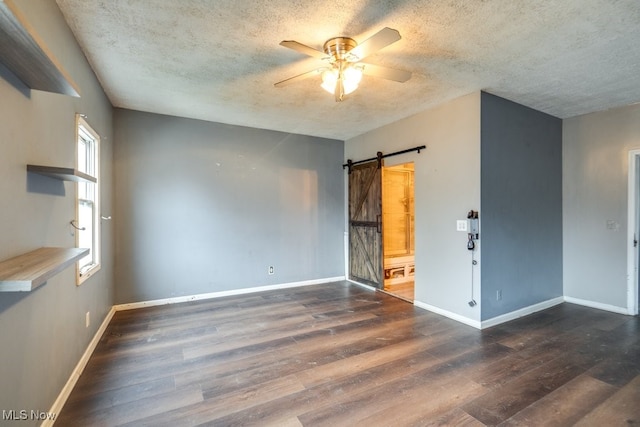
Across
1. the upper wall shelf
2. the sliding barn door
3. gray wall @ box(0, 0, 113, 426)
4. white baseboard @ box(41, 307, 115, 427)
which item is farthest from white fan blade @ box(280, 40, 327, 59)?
the sliding barn door

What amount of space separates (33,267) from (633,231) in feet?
19.3

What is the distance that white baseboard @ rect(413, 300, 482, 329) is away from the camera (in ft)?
11.3

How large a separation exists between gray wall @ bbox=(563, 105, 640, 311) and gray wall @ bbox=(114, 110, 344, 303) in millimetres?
3594

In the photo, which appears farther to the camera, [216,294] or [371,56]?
[216,294]

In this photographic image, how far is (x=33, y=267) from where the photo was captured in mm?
1284

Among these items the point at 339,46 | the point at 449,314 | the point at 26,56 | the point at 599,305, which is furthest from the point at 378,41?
the point at 599,305

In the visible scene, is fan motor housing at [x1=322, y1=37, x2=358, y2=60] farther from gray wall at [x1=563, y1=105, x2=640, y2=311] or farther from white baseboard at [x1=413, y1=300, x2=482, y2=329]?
gray wall at [x1=563, y1=105, x2=640, y2=311]

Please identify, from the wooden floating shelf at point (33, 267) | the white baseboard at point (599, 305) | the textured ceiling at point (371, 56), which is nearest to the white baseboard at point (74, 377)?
the wooden floating shelf at point (33, 267)

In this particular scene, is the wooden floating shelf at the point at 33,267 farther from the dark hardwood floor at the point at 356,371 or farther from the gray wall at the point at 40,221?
the dark hardwood floor at the point at 356,371

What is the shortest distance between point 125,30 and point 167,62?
495 mm

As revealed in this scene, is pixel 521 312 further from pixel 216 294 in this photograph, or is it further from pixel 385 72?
pixel 216 294

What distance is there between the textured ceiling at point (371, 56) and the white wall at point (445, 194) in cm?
30

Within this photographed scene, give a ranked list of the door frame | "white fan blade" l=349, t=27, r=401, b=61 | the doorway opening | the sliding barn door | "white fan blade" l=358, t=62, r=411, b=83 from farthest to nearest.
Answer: the doorway opening, the sliding barn door, the door frame, "white fan blade" l=358, t=62, r=411, b=83, "white fan blade" l=349, t=27, r=401, b=61

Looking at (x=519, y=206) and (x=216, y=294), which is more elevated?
(x=519, y=206)
